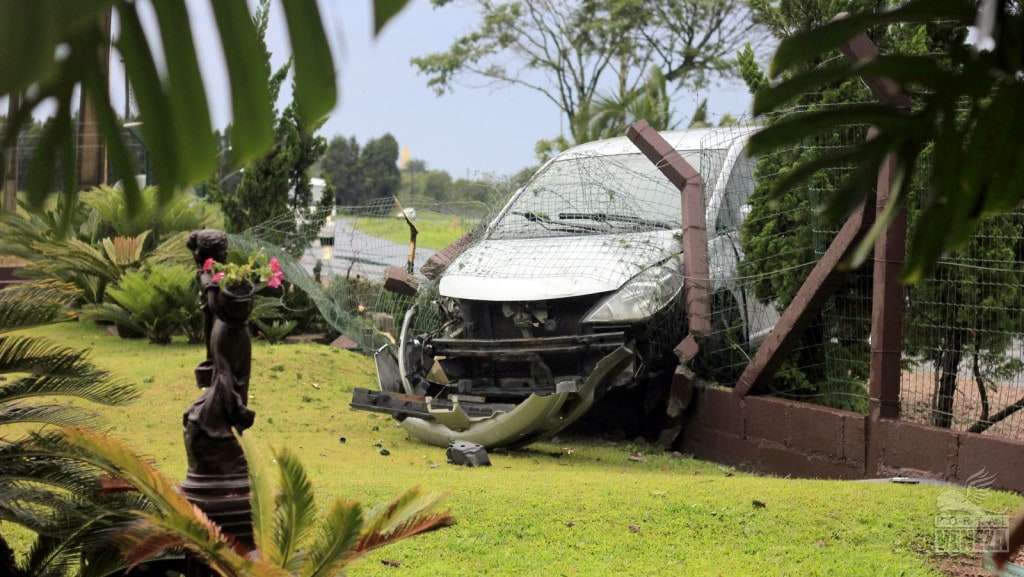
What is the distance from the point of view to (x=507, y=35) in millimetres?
32469

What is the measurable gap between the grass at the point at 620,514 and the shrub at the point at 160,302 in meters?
4.76

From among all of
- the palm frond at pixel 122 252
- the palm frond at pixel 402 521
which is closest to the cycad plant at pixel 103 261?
the palm frond at pixel 122 252

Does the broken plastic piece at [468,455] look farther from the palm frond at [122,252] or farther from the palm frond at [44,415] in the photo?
the palm frond at [122,252]

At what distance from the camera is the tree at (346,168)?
4315 centimetres

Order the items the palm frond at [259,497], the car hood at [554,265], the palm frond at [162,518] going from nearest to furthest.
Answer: the palm frond at [162,518] < the palm frond at [259,497] < the car hood at [554,265]

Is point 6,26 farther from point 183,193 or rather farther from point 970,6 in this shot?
point 970,6

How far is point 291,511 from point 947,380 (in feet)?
14.1

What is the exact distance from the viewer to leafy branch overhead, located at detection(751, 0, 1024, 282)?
2.20 feet

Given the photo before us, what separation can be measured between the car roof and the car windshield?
0.36 feet

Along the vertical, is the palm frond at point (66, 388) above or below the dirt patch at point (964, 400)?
above

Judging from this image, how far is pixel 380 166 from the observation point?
1768 inches

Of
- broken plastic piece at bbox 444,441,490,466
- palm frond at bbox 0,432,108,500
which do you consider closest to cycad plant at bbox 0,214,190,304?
broken plastic piece at bbox 444,441,490,466

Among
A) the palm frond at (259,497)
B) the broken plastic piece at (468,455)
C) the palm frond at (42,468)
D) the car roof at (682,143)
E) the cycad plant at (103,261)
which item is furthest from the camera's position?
the cycad plant at (103,261)

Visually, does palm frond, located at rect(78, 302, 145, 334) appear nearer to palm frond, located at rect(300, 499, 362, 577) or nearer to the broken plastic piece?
the broken plastic piece
